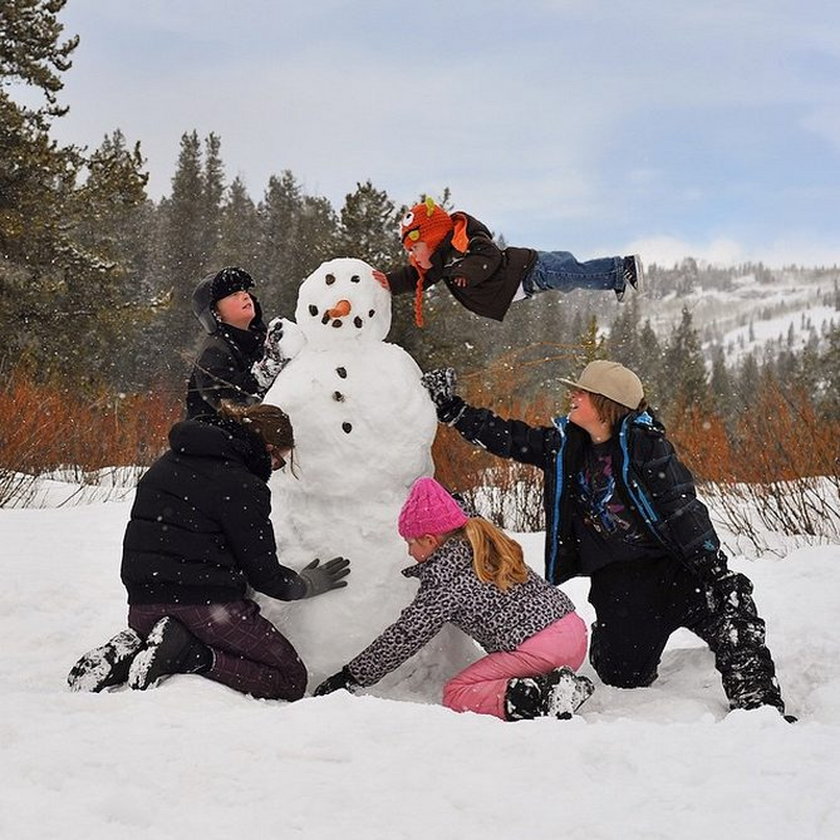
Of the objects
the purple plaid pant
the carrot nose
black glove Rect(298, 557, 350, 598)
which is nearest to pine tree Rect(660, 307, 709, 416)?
the carrot nose

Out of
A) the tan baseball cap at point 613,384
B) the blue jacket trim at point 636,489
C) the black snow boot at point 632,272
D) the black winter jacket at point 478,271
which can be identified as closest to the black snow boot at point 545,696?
the blue jacket trim at point 636,489

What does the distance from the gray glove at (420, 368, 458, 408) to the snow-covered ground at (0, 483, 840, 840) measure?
5.53 ft

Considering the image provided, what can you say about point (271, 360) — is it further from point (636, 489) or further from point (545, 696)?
point (545, 696)

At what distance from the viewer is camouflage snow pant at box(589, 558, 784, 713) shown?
341 cm

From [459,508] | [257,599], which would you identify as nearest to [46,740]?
[257,599]

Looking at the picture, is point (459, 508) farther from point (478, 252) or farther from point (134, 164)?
point (134, 164)

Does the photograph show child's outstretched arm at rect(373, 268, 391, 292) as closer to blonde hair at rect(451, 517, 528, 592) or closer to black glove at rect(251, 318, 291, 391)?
black glove at rect(251, 318, 291, 391)

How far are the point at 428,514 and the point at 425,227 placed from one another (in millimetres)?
1490

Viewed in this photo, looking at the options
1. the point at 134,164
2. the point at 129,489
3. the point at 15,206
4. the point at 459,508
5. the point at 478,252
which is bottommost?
the point at 129,489

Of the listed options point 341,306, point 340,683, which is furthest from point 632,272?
point 340,683

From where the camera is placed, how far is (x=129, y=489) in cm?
951

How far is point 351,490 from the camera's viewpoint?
363 centimetres

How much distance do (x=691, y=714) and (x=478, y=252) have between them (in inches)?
86.6

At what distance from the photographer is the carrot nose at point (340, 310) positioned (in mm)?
3811
